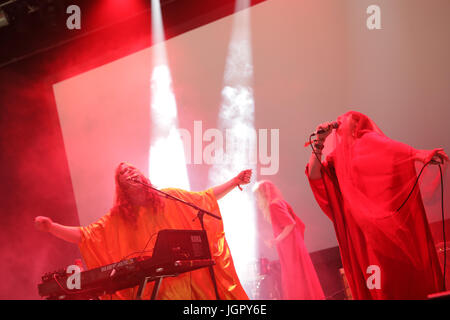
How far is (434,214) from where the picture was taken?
9.82ft

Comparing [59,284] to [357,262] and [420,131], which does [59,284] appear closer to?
[357,262]

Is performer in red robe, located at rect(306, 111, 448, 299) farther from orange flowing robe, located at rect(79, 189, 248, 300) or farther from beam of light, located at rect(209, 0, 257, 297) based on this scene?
beam of light, located at rect(209, 0, 257, 297)

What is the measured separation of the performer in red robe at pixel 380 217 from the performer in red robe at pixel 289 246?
2.49 feet

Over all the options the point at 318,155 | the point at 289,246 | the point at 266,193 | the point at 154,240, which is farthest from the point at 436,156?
the point at 154,240

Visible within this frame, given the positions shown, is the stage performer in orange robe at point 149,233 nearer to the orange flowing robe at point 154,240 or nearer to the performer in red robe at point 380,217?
the orange flowing robe at point 154,240

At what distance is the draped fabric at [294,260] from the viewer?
12.9ft

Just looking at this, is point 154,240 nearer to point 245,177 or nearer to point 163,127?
point 245,177

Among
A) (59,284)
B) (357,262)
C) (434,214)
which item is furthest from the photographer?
(357,262)

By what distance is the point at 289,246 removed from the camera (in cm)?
409

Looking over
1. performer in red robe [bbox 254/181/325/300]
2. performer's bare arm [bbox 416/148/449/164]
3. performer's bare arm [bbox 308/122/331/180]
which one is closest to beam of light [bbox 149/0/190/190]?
performer in red robe [bbox 254/181/325/300]

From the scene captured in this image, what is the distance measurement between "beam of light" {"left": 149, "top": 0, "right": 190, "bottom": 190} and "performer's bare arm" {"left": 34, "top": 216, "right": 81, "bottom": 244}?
1288mm

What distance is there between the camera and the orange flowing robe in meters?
3.23
